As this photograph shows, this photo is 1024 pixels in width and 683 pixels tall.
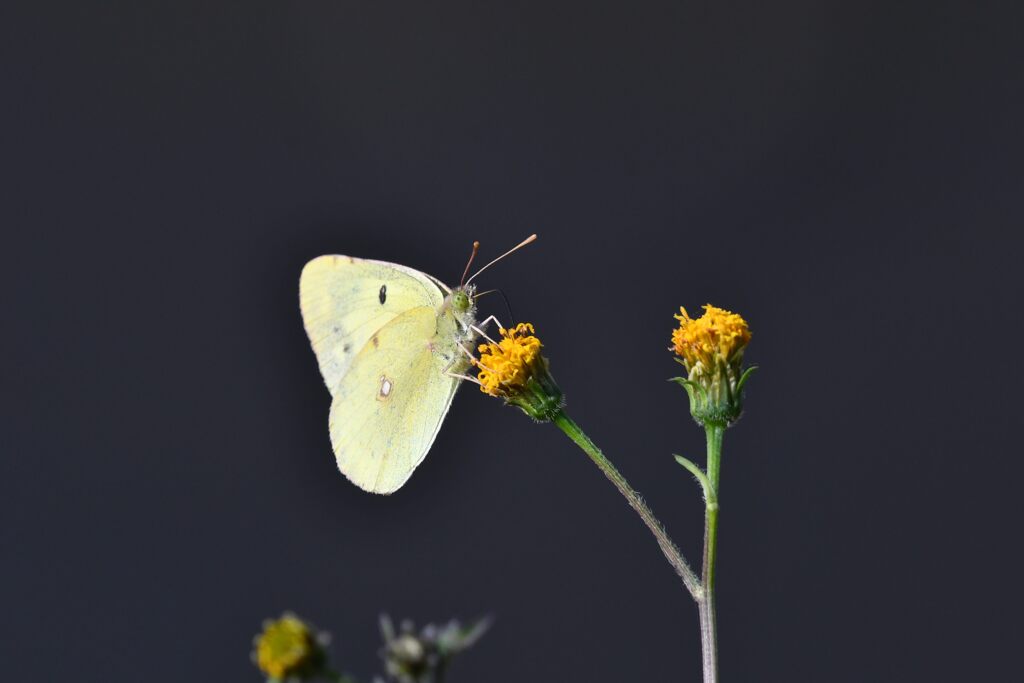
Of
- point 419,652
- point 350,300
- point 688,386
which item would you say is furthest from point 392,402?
point 419,652

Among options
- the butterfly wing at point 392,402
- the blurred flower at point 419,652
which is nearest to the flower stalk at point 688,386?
the butterfly wing at point 392,402

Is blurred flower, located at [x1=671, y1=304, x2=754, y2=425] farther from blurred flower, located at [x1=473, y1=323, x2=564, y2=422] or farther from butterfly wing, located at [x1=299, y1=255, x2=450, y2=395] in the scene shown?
butterfly wing, located at [x1=299, y1=255, x2=450, y2=395]

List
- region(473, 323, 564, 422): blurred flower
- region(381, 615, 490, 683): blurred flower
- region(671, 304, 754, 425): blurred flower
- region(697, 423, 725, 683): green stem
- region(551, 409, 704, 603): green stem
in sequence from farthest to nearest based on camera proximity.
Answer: region(473, 323, 564, 422): blurred flower → region(671, 304, 754, 425): blurred flower → region(551, 409, 704, 603): green stem → region(697, 423, 725, 683): green stem → region(381, 615, 490, 683): blurred flower

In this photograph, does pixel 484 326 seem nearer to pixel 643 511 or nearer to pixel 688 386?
pixel 688 386

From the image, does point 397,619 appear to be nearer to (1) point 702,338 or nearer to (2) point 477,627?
(1) point 702,338

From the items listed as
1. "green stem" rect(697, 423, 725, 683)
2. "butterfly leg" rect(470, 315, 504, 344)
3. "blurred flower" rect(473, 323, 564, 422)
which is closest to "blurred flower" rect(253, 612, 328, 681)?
"green stem" rect(697, 423, 725, 683)

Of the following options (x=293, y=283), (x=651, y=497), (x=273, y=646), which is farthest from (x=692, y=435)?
(x=273, y=646)

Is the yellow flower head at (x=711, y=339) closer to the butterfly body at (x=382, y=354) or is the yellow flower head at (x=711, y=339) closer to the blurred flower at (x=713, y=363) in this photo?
the blurred flower at (x=713, y=363)
